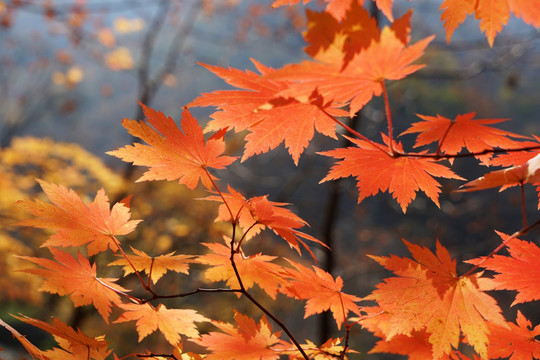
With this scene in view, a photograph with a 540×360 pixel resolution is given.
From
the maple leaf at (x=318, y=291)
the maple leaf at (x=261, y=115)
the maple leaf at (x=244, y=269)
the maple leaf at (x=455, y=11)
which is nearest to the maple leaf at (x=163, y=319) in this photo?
the maple leaf at (x=244, y=269)

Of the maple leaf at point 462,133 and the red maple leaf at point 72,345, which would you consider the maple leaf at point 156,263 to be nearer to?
the red maple leaf at point 72,345

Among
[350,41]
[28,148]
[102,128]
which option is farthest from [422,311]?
[102,128]

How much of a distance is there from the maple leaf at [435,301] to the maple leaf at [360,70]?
1.21 feet

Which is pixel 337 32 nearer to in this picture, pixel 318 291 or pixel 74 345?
pixel 318 291

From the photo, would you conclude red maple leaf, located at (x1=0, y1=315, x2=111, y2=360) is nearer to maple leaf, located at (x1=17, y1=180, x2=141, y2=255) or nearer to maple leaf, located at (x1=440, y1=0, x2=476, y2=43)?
maple leaf, located at (x1=17, y1=180, x2=141, y2=255)

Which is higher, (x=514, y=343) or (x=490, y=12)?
(x=490, y=12)

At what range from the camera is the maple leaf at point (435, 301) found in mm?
833

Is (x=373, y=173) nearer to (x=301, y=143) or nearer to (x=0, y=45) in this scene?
(x=301, y=143)

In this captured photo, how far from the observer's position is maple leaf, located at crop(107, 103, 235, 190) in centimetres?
93

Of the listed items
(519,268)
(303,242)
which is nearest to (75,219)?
(303,242)

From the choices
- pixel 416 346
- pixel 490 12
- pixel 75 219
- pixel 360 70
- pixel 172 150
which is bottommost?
pixel 416 346

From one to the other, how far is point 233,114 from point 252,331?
54 centimetres

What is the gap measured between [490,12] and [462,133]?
0.90 ft

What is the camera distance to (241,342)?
3.10 ft
